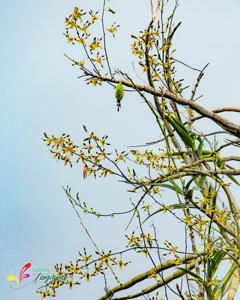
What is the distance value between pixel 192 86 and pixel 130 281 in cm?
33

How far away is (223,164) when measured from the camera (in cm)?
76

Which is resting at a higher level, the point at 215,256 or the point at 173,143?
the point at 173,143

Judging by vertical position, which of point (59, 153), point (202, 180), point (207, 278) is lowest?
point (207, 278)

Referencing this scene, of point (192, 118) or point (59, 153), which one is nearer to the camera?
point (59, 153)

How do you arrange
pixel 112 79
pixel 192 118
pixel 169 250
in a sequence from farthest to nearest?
pixel 192 118 → pixel 112 79 → pixel 169 250

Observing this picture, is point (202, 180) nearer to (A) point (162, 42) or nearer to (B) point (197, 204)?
(B) point (197, 204)

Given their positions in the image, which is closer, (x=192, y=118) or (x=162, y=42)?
(x=162, y=42)

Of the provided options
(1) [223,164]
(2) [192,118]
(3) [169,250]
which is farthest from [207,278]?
(2) [192,118]

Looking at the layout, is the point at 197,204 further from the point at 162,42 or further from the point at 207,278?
the point at 162,42

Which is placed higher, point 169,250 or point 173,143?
point 173,143

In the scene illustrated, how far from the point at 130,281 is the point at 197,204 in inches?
9.6

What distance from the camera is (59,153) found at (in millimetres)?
707

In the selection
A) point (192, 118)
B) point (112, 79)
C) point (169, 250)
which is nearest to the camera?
point (169, 250)

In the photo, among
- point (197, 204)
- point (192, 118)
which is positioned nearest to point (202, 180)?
point (197, 204)
